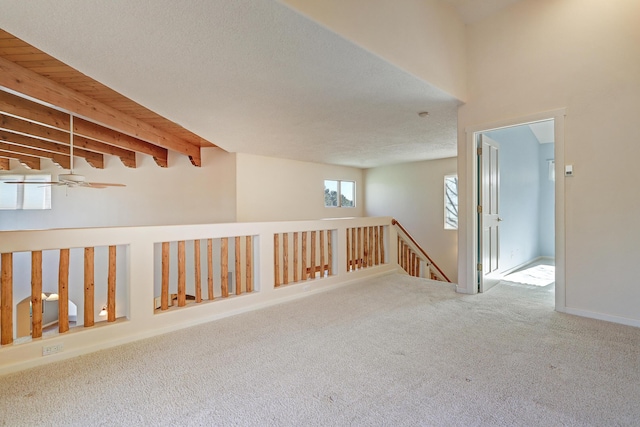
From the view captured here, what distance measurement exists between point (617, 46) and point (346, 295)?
3686mm

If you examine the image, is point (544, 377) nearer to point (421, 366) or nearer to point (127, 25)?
point (421, 366)

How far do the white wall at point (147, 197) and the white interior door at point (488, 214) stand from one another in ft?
14.5

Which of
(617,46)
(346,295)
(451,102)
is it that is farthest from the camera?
(346,295)

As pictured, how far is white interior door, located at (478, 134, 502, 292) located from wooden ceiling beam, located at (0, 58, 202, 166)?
16.2 feet

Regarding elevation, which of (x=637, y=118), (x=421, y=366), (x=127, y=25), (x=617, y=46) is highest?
(x=617, y=46)

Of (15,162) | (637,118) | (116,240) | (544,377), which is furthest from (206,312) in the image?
(15,162)

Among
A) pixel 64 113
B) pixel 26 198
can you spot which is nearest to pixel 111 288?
pixel 64 113

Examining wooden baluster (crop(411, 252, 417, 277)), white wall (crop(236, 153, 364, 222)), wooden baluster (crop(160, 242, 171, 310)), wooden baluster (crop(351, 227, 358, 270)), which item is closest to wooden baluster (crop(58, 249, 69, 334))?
wooden baluster (crop(160, 242, 171, 310))

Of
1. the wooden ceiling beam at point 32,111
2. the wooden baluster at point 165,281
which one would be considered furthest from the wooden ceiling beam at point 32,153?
the wooden baluster at point 165,281

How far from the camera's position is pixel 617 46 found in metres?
2.84

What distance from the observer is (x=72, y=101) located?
3.76 meters

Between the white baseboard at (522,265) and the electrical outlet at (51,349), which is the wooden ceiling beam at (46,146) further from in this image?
the white baseboard at (522,265)

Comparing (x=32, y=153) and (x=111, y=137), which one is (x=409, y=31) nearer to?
(x=111, y=137)

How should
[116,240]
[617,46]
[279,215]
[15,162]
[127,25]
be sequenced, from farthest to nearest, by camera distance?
[15,162]
[279,215]
[617,46]
[116,240]
[127,25]
